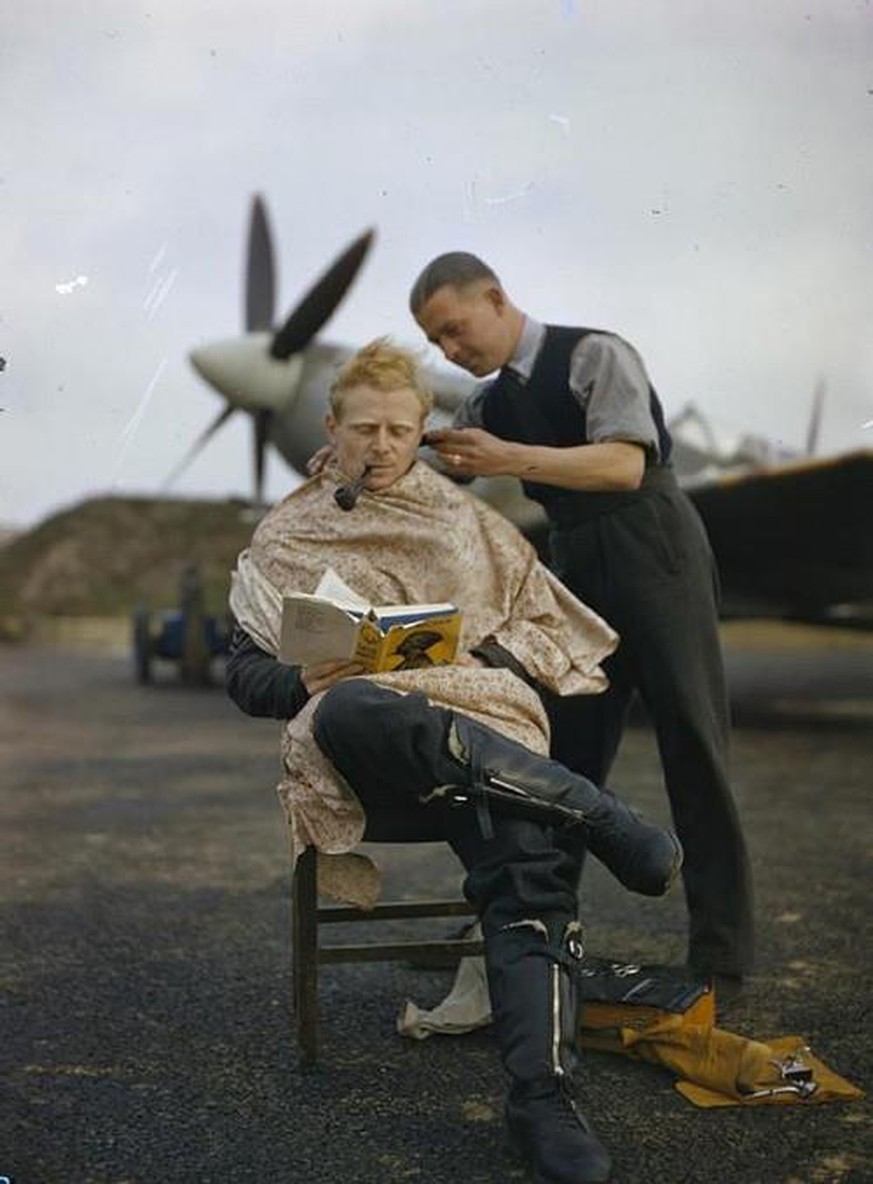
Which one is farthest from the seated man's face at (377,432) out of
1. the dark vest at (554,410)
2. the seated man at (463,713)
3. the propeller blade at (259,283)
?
the propeller blade at (259,283)

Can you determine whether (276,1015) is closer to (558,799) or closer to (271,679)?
(271,679)

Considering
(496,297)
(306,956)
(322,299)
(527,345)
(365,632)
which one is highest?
(322,299)

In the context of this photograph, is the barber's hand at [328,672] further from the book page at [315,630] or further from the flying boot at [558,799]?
the flying boot at [558,799]

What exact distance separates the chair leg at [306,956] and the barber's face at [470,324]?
3.81ft

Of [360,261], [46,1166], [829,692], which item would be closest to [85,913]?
[46,1166]

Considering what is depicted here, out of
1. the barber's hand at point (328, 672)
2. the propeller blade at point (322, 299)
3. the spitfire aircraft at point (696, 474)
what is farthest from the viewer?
the propeller blade at point (322, 299)

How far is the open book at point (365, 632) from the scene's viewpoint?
2.18 metres

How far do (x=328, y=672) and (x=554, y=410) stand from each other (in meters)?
0.91

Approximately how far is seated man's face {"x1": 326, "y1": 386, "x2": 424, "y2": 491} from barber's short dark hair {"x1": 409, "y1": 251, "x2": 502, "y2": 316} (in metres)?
0.33

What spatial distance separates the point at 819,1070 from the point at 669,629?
1009 millimetres

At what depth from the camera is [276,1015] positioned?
8.98 feet

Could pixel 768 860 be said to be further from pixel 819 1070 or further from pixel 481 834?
pixel 481 834

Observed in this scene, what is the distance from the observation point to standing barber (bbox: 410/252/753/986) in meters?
2.71

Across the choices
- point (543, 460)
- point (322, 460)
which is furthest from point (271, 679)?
point (543, 460)
